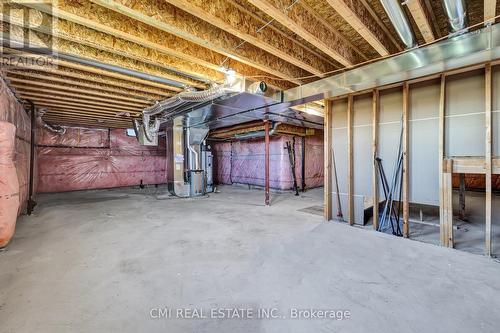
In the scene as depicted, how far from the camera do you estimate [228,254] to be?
2445 millimetres

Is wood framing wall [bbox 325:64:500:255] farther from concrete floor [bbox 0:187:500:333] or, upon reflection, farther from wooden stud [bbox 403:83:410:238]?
concrete floor [bbox 0:187:500:333]

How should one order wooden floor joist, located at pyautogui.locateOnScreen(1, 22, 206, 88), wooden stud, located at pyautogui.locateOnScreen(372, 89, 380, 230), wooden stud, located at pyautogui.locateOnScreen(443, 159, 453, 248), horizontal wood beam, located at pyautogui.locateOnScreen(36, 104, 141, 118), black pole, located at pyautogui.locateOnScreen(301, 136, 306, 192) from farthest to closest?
black pole, located at pyautogui.locateOnScreen(301, 136, 306, 192) < horizontal wood beam, located at pyautogui.locateOnScreen(36, 104, 141, 118) < wooden stud, located at pyautogui.locateOnScreen(372, 89, 380, 230) < wooden stud, located at pyautogui.locateOnScreen(443, 159, 453, 248) < wooden floor joist, located at pyautogui.locateOnScreen(1, 22, 206, 88)

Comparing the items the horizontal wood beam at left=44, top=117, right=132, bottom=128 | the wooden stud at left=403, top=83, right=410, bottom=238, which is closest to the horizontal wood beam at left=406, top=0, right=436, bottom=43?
the wooden stud at left=403, top=83, right=410, bottom=238

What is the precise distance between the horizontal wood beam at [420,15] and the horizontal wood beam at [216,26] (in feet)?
3.79

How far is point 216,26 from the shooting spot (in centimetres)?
221

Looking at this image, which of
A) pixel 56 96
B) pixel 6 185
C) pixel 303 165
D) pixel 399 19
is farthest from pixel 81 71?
pixel 303 165

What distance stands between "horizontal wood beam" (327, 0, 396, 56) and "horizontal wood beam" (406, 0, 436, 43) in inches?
13.4

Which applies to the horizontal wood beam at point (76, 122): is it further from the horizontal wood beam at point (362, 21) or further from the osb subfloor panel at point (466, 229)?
the osb subfloor panel at point (466, 229)

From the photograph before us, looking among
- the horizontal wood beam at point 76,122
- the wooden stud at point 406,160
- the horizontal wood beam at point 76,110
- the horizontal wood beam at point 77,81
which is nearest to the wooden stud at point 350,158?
the wooden stud at point 406,160

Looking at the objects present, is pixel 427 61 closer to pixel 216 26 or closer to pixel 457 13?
pixel 457 13

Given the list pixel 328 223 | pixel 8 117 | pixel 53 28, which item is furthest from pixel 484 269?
pixel 8 117

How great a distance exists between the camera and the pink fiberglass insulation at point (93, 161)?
692 cm

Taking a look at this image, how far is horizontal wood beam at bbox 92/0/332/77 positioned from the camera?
186 centimetres

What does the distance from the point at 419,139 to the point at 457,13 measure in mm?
1571
